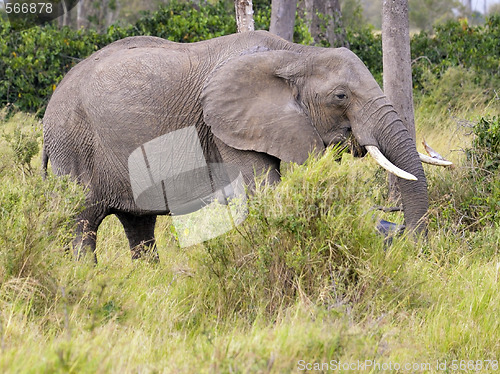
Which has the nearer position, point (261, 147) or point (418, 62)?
point (261, 147)

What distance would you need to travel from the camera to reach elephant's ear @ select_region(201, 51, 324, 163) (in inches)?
213

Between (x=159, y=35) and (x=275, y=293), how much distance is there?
8784 mm

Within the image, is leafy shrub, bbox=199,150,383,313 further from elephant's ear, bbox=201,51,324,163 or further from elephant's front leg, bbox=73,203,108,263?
elephant's front leg, bbox=73,203,108,263

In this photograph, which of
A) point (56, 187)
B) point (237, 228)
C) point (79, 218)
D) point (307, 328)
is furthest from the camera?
point (79, 218)

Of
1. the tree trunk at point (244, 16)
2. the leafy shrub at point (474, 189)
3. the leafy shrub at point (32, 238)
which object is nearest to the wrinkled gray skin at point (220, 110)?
the leafy shrub at point (32, 238)

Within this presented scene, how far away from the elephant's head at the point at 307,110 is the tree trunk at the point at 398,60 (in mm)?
1892

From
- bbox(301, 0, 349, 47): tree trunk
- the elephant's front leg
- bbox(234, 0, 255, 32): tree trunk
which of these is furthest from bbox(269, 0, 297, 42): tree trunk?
the elephant's front leg

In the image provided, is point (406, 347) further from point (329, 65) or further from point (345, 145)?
point (329, 65)

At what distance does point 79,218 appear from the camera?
20.2 ft

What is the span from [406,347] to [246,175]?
2015 millimetres

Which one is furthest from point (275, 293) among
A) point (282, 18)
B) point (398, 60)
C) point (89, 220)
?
point (282, 18)

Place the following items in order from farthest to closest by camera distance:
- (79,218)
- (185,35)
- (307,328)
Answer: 1. (185,35)
2. (79,218)
3. (307,328)

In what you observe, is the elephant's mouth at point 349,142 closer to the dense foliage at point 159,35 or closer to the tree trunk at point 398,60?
the tree trunk at point 398,60

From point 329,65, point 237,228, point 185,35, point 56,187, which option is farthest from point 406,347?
point 185,35
